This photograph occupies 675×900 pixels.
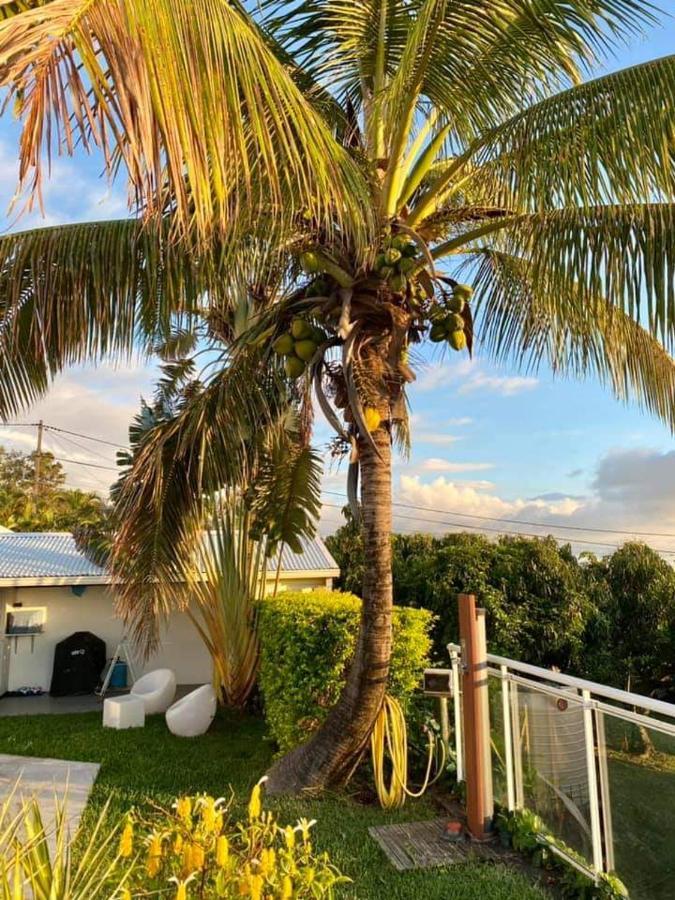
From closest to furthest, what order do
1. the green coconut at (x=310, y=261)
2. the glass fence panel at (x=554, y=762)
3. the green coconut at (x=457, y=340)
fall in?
the glass fence panel at (x=554, y=762) → the green coconut at (x=310, y=261) → the green coconut at (x=457, y=340)

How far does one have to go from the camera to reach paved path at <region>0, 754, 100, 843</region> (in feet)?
20.0

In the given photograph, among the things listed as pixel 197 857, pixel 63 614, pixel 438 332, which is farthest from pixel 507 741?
pixel 63 614

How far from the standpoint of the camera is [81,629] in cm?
1367

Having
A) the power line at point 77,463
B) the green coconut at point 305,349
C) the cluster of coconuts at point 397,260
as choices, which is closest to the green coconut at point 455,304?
the cluster of coconuts at point 397,260

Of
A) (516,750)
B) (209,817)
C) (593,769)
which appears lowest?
(516,750)

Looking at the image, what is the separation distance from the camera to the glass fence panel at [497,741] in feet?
17.0

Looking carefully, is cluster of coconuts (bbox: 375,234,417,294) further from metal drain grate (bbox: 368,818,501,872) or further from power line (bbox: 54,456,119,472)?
power line (bbox: 54,456,119,472)

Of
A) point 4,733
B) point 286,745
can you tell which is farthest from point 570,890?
point 4,733

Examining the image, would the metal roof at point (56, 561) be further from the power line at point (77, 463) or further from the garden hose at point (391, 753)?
the power line at point (77, 463)

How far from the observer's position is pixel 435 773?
21.8ft

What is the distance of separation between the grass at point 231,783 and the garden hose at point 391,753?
14 centimetres

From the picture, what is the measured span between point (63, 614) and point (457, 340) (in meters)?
11.5

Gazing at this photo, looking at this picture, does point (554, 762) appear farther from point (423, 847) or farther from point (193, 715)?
point (193, 715)

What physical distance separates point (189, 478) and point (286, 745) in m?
3.07
